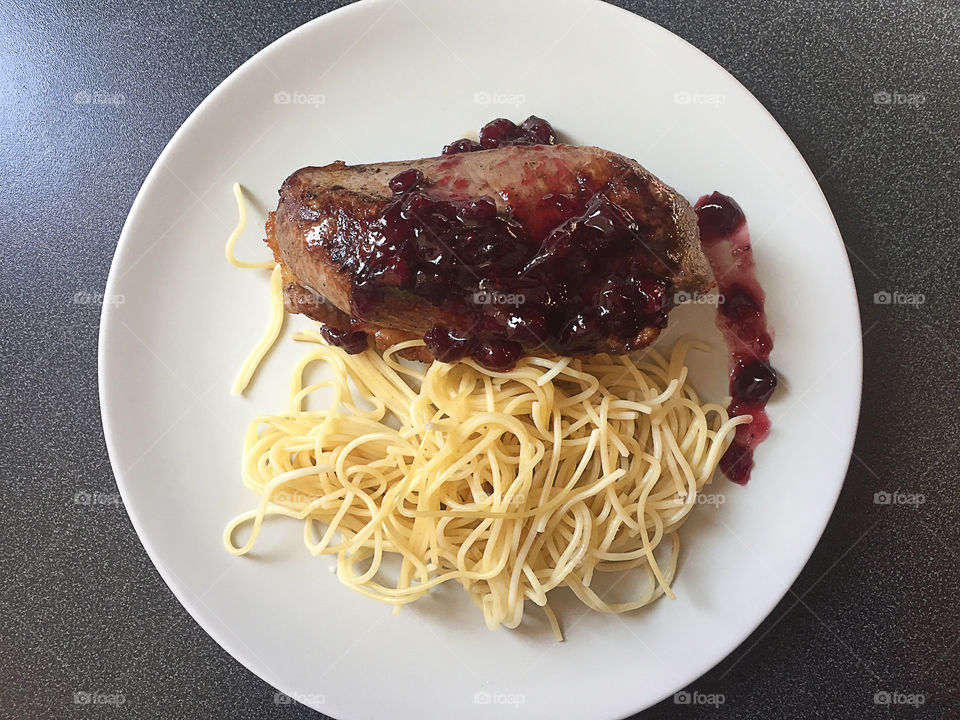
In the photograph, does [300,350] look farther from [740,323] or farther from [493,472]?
[740,323]

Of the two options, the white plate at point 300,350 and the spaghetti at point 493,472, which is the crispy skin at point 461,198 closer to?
the spaghetti at point 493,472

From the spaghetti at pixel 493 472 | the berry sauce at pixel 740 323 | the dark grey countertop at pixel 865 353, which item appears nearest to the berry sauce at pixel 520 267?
the spaghetti at pixel 493 472


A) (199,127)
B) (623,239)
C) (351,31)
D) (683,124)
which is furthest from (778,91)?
(199,127)

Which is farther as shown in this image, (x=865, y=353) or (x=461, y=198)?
(x=865, y=353)

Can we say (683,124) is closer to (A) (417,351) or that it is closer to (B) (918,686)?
(A) (417,351)

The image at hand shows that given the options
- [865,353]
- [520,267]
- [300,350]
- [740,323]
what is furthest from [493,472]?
[865,353]

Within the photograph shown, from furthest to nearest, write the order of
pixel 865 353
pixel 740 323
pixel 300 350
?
pixel 865 353, pixel 300 350, pixel 740 323

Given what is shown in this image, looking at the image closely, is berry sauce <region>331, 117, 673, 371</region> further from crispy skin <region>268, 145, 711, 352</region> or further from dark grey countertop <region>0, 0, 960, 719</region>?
dark grey countertop <region>0, 0, 960, 719</region>
